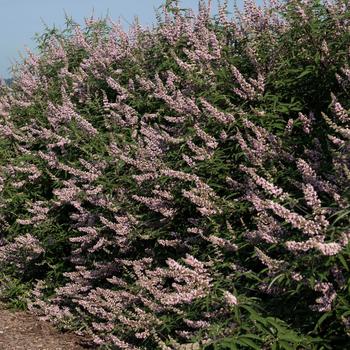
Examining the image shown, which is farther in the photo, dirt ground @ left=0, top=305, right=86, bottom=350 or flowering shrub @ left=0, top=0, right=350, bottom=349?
dirt ground @ left=0, top=305, right=86, bottom=350

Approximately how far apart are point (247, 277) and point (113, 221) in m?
2.22

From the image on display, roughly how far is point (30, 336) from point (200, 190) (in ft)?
10.3

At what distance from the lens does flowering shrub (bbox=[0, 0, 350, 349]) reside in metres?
4.09

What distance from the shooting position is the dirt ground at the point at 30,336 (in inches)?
270

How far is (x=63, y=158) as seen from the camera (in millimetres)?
7898

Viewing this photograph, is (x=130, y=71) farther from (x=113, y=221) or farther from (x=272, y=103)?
(x=272, y=103)

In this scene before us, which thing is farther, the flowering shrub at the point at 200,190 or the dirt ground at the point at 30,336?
the dirt ground at the point at 30,336

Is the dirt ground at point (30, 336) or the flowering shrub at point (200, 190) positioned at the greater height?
the flowering shrub at point (200, 190)

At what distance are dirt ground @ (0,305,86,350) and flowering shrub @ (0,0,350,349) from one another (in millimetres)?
196

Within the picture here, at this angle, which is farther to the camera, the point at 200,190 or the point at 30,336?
the point at 30,336

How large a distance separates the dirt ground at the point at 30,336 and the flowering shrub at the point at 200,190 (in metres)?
0.20

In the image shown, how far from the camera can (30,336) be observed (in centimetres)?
719

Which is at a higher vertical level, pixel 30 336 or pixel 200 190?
pixel 200 190

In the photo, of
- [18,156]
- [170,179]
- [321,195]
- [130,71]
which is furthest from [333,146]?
[18,156]
